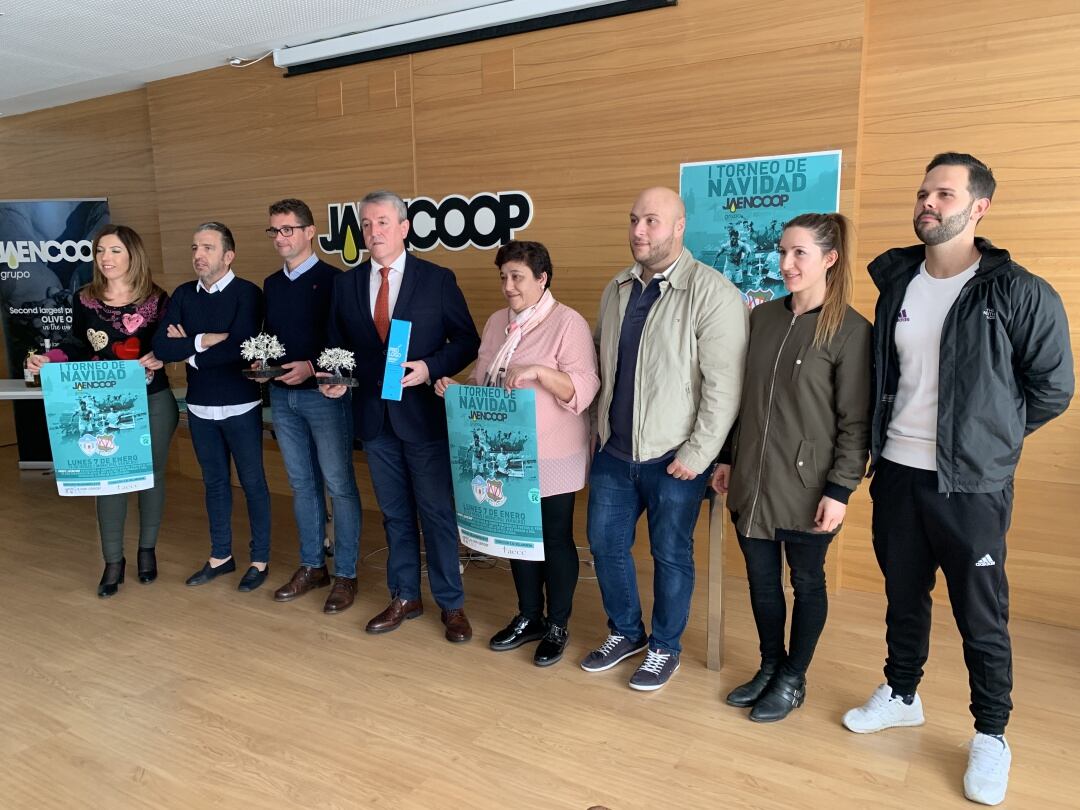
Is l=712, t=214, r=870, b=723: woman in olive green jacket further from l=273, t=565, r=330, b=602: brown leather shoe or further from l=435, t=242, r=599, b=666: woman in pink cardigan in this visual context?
l=273, t=565, r=330, b=602: brown leather shoe

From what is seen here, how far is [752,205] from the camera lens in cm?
352

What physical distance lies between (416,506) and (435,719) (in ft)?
3.05

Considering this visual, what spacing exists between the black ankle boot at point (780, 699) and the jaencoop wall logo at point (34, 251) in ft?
19.0

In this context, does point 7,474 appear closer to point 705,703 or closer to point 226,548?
point 226,548

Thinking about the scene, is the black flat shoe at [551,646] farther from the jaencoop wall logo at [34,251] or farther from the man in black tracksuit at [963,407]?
the jaencoop wall logo at [34,251]

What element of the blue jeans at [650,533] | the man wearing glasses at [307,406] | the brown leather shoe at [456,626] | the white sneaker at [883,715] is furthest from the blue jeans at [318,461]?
the white sneaker at [883,715]

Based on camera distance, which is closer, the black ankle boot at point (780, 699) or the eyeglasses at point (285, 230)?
the black ankle boot at point (780, 699)

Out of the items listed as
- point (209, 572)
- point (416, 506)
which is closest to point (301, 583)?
point (209, 572)

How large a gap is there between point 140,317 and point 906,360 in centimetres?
318

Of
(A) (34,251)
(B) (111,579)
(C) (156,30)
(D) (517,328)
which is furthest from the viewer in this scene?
(A) (34,251)

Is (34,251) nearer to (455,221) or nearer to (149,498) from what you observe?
(149,498)

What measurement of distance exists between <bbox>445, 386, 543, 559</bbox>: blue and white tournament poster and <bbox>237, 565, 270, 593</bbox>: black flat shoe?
Answer: 55.3 inches

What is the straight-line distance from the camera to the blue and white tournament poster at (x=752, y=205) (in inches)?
133

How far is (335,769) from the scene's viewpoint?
244 centimetres
